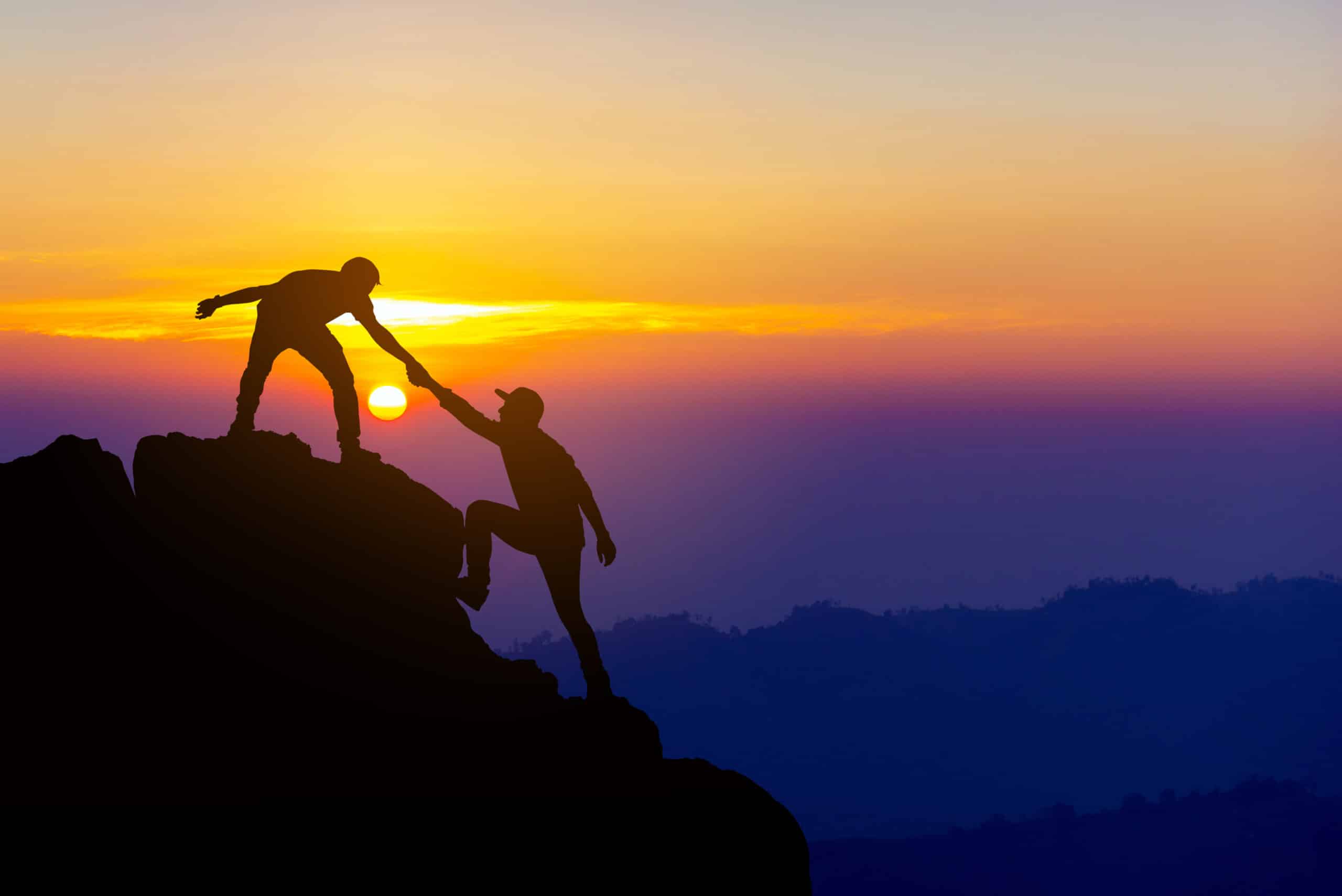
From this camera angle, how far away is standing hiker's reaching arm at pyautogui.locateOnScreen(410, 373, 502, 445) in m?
16.0

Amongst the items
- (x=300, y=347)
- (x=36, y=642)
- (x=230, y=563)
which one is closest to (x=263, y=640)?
(x=230, y=563)

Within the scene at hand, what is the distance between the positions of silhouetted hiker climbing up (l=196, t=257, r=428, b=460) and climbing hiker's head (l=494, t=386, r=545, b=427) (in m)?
1.30

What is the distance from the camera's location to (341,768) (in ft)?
43.4

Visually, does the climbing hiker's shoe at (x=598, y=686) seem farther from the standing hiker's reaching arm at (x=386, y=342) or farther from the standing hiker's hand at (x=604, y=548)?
the standing hiker's reaching arm at (x=386, y=342)

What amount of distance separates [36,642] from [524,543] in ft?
19.5

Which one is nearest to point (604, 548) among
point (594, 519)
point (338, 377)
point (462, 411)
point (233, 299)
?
point (594, 519)

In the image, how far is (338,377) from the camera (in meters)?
16.6

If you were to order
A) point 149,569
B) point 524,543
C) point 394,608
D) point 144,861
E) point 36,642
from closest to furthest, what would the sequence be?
point 144,861 < point 36,642 < point 149,569 < point 394,608 < point 524,543

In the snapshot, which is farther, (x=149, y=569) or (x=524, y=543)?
(x=524, y=543)

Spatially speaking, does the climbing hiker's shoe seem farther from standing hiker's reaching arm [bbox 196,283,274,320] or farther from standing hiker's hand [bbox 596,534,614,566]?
standing hiker's reaching arm [bbox 196,283,274,320]

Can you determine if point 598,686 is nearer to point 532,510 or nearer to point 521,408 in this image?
point 532,510

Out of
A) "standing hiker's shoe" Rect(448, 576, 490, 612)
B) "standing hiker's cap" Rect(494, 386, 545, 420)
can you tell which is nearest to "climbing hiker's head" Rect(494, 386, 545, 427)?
"standing hiker's cap" Rect(494, 386, 545, 420)

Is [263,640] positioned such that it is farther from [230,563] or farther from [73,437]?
[73,437]

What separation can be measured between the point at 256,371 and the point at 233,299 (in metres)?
1.01
